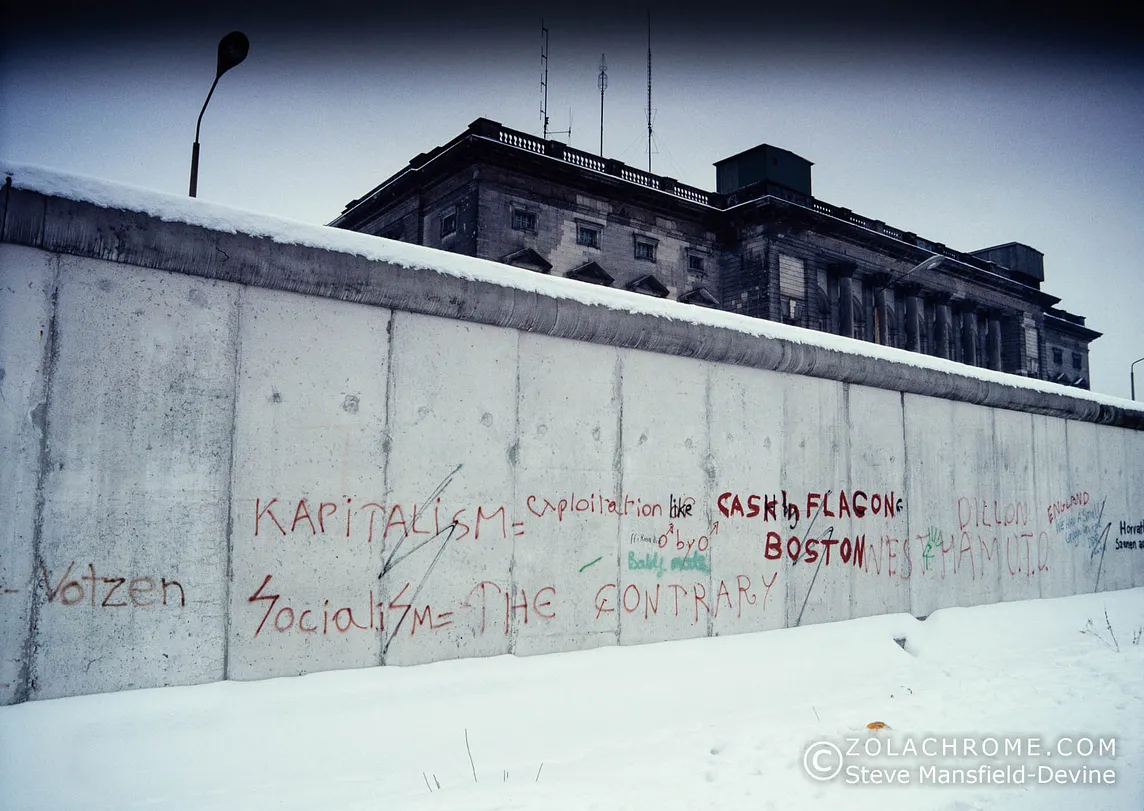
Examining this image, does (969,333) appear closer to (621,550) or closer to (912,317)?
(912,317)

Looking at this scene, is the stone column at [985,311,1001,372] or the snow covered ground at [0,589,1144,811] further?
the stone column at [985,311,1001,372]

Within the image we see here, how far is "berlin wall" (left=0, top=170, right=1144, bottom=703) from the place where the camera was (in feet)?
13.6

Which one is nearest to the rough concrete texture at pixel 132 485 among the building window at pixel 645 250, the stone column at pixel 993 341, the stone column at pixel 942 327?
the building window at pixel 645 250

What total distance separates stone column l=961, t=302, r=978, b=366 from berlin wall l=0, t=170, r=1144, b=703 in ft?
140

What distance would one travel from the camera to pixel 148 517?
4.34 meters

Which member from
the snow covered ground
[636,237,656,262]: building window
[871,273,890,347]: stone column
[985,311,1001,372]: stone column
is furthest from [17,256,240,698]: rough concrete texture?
[985,311,1001,372]: stone column

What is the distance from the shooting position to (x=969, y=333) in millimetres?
46812

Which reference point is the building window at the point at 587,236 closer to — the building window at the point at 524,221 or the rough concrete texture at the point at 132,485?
the building window at the point at 524,221

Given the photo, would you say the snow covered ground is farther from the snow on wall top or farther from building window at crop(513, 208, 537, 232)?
building window at crop(513, 208, 537, 232)

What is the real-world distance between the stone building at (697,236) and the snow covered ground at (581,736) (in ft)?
77.1

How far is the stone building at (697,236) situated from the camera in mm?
29281

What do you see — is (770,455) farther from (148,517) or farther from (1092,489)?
(1092,489)

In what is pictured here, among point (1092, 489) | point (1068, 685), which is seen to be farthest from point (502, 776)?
point (1092, 489)

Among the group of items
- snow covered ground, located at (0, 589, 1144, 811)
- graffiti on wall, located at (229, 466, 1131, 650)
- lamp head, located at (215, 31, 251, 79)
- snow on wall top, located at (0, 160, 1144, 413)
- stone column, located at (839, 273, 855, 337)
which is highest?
stone column, located at (839, 273, 855, 337)
